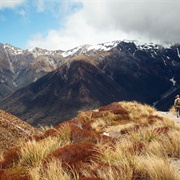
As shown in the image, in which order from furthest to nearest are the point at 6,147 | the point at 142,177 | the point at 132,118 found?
the point at 132,118 < the point at 6,147 < the point at 142,177

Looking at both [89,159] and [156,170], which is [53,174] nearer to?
[89,159]

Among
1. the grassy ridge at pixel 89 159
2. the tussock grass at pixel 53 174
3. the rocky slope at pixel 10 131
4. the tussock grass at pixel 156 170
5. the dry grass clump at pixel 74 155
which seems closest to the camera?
the tussock grass at pixel 156 170

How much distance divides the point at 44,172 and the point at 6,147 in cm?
448

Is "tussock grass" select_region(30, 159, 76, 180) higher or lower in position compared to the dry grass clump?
lower

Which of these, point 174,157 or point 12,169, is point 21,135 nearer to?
point 12,169

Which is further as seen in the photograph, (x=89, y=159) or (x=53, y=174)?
(x=89, y=159)

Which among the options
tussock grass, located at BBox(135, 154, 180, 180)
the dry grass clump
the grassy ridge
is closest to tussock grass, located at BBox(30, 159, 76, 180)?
the grassy ridge

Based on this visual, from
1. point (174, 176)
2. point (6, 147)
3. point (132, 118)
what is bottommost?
point (174, 176)

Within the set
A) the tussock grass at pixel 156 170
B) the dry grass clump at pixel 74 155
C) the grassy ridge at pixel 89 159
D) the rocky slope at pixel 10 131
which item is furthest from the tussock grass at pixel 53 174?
the rocky slope at pixel 10 131

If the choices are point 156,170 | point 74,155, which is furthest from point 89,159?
point 156,170

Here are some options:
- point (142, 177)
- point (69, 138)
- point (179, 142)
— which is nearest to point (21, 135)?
point (69, 138)

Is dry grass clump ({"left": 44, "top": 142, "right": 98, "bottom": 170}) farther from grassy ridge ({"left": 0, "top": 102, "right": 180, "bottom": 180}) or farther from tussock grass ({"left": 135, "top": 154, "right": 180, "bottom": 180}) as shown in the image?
tussock grass ({"left": 135, "top": 154, "right": 180, "bottom": 180})

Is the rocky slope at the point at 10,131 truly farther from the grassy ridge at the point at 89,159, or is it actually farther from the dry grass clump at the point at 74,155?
the dry grass clump at the point at 74,155

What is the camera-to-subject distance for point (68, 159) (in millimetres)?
6887
